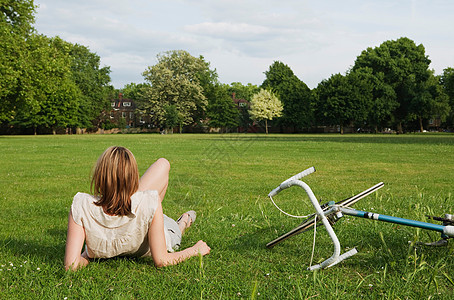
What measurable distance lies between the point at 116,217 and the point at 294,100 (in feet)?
251

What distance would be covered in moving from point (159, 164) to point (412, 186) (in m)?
7.42

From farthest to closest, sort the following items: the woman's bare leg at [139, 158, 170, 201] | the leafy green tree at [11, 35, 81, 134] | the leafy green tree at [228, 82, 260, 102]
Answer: the leafy green tree at [228, 82, 260, 102] < the leafy green tree at [11, 35, 81, 134] < the woman's bare leg at [139, 158, 170, 201]

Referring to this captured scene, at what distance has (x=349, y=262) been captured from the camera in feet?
13.0

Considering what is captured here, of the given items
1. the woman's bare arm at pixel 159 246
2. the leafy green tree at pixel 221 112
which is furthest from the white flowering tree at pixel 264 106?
the woman's bare arm at pixel 159 246

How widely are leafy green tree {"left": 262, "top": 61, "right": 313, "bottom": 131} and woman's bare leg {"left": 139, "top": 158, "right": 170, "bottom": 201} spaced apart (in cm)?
7404

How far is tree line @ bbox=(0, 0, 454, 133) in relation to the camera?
217 ft

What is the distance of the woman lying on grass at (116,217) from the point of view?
11.0ft

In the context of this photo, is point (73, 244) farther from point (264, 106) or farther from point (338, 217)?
point (264, 106)

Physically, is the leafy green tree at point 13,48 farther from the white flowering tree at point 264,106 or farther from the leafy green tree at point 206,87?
the leafy green tree at point 206,87

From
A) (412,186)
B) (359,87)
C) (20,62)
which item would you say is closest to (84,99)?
(20,62)

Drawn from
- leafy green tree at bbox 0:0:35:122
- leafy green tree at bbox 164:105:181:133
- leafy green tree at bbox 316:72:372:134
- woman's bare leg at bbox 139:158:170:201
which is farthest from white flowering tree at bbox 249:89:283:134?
woman's bare leg at bbox 139:158:170:201

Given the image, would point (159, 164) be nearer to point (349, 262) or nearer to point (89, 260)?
point (89, 260)

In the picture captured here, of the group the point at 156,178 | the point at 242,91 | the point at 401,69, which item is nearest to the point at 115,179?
the point at 156,178

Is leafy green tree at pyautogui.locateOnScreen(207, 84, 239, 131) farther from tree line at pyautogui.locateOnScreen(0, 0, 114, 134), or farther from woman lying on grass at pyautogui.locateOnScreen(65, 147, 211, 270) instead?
woman lying on grass at pyautogui.locateOnScreen(65, 147, 211, 270)
